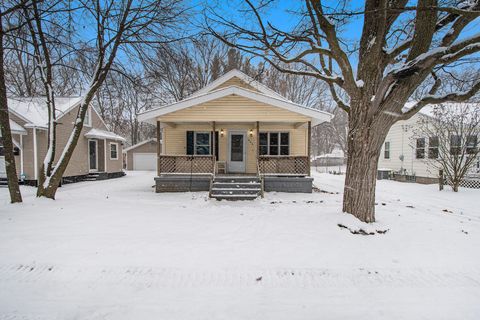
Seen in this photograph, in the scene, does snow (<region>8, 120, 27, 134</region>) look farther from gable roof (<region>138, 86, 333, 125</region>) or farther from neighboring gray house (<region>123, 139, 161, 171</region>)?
neighboring gray house (<region>123, 139, 161, 171</region>)

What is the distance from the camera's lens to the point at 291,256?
3.61m

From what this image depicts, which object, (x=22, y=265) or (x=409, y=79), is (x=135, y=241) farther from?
(x=409, y=79)

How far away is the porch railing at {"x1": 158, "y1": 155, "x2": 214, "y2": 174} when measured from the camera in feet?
33.2

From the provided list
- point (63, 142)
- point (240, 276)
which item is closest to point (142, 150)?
point (63, 142)

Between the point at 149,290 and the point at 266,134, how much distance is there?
34.2 ft

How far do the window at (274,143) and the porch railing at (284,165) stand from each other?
215cm

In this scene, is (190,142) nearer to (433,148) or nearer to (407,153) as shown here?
(433,148)

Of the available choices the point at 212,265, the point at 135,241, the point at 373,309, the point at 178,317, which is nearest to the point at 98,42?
the point at 135,241

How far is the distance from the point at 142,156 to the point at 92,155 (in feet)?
29.2

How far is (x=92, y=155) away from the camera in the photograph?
16.2 meters

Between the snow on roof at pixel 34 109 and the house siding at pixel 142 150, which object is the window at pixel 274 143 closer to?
the snow on roof at pixel 34 109

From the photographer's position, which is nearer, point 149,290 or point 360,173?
point 149,290

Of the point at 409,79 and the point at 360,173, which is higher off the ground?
the point at 409,79

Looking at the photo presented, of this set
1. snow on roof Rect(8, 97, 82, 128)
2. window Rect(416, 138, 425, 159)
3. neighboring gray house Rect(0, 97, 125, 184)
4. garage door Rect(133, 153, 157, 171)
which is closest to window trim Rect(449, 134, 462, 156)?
window Rect(416, 138, 425, 159)
